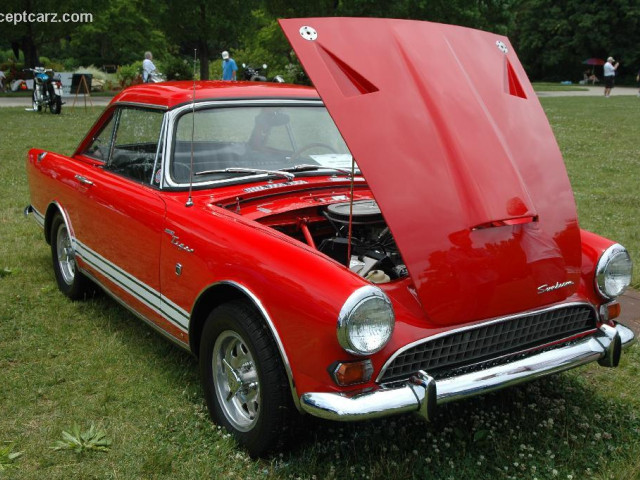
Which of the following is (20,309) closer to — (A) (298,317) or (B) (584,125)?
(A) (298,317)

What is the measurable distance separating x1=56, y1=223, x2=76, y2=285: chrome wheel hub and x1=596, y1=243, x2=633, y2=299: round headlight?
11.4 ft

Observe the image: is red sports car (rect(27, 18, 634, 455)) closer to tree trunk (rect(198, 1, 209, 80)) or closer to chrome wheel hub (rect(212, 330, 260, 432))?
chrome wheel hub (rect(212, 330, 260, 432))

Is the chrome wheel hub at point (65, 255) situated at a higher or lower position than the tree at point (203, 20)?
lower

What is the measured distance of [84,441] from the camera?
3057 millimetres

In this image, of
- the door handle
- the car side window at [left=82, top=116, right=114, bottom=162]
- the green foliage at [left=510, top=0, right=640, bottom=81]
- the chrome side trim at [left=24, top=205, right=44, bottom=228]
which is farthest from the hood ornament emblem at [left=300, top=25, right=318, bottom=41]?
the green foliage at [left=510, top=0, right=640, bottom=81]

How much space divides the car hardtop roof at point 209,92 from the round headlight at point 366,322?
198cm

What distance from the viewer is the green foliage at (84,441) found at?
3016 millimetres

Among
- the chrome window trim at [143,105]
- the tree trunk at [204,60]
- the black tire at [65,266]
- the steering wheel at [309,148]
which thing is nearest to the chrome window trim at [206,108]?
the chrome window trim at [143,105]

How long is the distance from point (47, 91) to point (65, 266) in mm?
15029

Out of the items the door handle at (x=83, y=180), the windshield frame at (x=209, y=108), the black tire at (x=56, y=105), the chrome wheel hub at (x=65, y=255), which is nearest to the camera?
the windshield frame at (x=209, y=108)

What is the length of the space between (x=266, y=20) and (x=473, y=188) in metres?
40.8

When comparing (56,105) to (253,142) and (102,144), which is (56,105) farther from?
(253,142)

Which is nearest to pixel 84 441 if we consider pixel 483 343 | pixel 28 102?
pixel 483 343

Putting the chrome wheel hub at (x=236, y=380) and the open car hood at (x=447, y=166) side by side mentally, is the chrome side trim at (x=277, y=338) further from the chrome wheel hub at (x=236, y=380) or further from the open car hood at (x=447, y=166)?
the open car hood at (x=447, y=166)
